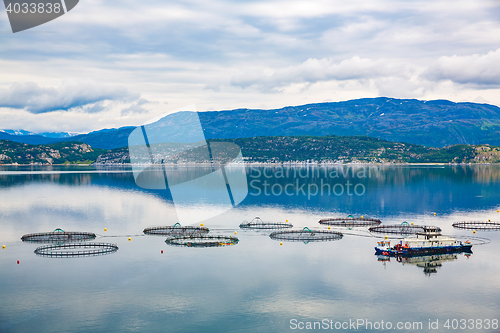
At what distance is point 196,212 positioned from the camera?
5984 inches

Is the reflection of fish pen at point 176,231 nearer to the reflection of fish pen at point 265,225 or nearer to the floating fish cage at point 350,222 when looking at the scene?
A: the reflection of fish pen at point 265,225

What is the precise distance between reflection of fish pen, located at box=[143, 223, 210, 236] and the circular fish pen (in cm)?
4487

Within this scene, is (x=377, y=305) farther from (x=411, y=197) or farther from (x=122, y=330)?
(x=411, y=197)

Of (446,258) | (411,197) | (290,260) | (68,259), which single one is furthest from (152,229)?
(411,197)

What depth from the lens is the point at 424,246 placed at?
95.4 metres

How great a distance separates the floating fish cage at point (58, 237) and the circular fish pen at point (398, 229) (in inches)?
2843

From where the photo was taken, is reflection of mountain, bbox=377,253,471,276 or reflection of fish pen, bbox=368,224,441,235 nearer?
reflection of mountain, bbox=377,253,471,276

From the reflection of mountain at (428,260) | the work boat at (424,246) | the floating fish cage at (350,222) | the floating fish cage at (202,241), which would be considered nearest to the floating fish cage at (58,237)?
the floating fish cage at (202,241)

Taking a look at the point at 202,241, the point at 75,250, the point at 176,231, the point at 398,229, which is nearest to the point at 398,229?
the point at 398,229

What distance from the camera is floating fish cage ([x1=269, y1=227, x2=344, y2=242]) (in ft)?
356

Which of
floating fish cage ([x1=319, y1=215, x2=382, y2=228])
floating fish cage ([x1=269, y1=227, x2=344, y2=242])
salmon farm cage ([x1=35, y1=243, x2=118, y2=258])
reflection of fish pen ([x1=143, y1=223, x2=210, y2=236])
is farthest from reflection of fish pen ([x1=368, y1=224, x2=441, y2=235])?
salmon farm cage ([x1=35, y1=243, x2=118, y2=258])

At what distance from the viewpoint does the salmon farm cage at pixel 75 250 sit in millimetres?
92188

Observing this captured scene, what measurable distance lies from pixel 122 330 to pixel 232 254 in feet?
130

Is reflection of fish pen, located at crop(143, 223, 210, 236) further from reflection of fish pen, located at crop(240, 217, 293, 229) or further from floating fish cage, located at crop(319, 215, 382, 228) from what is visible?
floating fish cage, located at crop(319, 215, 382, 228)
